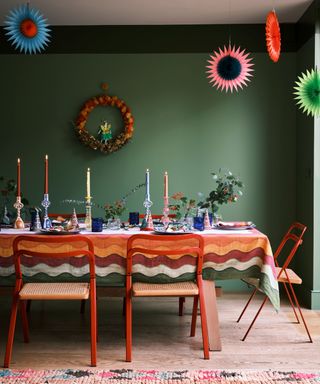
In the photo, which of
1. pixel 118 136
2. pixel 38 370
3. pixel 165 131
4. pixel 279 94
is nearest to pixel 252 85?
pixel 279 94

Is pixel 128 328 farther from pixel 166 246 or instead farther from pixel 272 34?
pixel 272 34

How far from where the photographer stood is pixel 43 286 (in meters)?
3.51

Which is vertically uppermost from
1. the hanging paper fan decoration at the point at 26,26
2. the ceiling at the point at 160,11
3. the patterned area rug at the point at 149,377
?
the ceiling at the point at 160,11

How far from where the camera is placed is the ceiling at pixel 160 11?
4953mm

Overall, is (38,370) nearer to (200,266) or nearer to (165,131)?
(200,266)

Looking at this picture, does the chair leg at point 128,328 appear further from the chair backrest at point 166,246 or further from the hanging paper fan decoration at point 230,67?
the hanging paper fan decoration at point 230,67

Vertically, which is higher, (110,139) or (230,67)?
(230,67)

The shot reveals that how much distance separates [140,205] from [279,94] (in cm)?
169

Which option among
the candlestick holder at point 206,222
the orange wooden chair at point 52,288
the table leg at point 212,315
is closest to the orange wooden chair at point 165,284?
the table leg at point 212,315

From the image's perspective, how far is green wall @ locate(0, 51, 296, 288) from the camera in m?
5.63

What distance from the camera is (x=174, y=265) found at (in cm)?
366

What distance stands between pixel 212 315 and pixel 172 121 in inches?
95.2

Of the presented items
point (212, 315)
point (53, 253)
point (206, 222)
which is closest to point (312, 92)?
point (206, 222)

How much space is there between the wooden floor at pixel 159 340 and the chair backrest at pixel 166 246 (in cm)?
54
